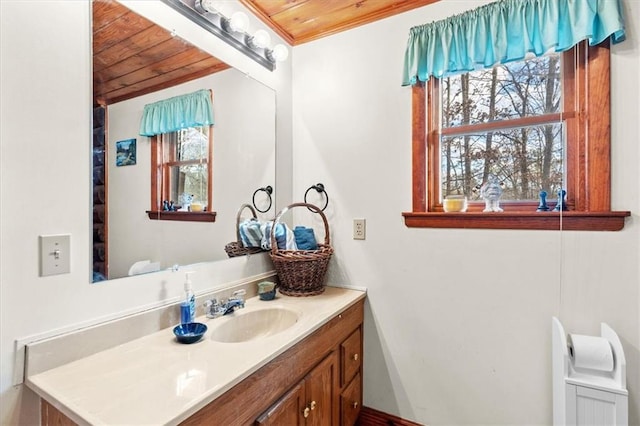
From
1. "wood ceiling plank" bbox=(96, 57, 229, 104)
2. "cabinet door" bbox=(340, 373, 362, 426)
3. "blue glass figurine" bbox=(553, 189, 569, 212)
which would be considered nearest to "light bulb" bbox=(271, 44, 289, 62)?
"wood ceiling plank" bbox=(96, 57, 229, 104)

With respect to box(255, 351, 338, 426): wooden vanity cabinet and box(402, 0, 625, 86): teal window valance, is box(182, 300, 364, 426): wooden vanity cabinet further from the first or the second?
box(402, 0, 625, 86): teal window valance

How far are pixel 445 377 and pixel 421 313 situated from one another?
0.32 m

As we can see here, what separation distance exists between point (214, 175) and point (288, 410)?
1.03m

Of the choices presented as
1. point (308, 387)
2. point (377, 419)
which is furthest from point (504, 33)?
point (377, 419)

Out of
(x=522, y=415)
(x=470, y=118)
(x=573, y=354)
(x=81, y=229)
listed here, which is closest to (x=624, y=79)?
(x=470, y=118)

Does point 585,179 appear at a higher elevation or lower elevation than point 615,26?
lower

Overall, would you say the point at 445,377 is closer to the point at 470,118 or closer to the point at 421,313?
the point at 421,313

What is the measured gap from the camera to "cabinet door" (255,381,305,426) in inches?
38.0

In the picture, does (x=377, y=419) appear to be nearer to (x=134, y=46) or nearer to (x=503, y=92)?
(x=503, y=92)

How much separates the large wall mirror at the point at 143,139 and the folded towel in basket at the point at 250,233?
0.05 metres

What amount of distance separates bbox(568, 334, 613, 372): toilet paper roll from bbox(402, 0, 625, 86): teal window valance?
1145mm

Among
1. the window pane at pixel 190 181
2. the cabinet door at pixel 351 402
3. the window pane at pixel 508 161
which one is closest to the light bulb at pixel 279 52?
the window pane at pixel 190 181

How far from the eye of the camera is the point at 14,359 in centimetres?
83

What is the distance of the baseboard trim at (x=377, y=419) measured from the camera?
64.6 inches
